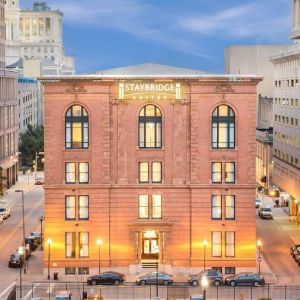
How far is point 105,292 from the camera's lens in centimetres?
6631

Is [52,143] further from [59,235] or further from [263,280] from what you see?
[263,280]

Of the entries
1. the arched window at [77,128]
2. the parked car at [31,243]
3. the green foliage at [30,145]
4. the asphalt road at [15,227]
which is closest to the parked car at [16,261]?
the asphalt road at [15,227]

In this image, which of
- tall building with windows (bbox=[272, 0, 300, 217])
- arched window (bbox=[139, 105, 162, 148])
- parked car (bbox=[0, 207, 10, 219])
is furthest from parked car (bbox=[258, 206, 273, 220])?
arched window (bbox=[139, 105, 162, 148])

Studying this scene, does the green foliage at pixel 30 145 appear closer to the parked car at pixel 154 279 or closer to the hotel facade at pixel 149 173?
the hotel facade at pixel 149 173

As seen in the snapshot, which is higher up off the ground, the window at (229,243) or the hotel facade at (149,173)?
the hotel facade at (149,173)

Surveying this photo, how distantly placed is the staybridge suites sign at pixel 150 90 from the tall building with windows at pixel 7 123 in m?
61.3

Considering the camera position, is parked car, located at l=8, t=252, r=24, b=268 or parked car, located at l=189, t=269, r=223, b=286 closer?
parked car, located at l=189, t=269, r=223, b=286

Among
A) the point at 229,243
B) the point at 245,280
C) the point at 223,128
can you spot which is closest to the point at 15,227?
the point at 229,243

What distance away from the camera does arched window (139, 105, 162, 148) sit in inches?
2911

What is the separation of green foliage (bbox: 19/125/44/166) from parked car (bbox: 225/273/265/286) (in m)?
108

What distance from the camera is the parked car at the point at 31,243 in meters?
84.6

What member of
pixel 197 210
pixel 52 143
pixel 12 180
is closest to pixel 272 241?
pixel 197 210

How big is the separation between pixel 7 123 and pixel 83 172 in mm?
70828

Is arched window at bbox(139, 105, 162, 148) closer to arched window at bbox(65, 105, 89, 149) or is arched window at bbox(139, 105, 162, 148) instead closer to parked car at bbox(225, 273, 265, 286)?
arched window at bbox(65, 105, 89, 149)
